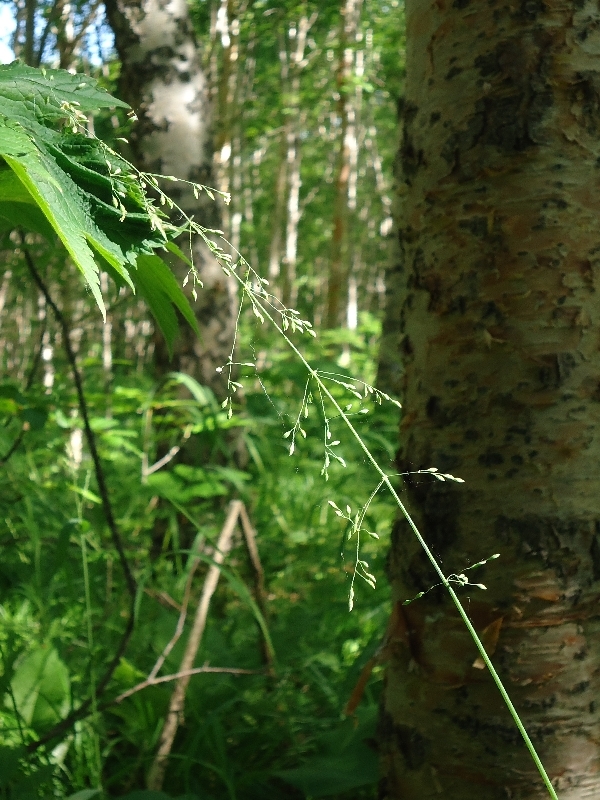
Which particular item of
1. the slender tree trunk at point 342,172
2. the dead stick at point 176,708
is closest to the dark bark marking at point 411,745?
the dead stick at point 176,708

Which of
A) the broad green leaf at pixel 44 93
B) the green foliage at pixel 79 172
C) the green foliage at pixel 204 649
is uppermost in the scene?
the broad green leaf at pixel 44 93

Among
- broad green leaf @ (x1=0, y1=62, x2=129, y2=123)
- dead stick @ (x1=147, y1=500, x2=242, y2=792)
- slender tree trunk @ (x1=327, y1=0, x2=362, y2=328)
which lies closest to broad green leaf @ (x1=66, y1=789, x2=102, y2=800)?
dead stick @ (x1=147, y1=500, x2=242, y2=792)

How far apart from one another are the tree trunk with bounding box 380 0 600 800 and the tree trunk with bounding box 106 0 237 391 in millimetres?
2293

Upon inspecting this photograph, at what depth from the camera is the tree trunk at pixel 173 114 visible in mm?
3365

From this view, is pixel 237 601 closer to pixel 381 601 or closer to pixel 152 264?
pixel 381 601

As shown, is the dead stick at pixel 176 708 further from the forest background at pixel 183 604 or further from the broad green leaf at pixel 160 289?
the broad green leaf at pixel 160 289

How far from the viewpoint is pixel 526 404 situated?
3.74 ft

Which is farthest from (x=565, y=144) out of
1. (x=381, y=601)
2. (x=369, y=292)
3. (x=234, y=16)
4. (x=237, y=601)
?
(x=369, y=292)

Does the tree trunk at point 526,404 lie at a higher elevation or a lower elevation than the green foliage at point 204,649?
higher

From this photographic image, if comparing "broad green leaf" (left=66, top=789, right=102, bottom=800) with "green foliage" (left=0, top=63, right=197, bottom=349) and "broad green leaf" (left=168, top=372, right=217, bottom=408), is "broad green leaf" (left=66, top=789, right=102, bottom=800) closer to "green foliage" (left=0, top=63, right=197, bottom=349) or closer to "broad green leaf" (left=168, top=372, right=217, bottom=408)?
"green foliage" (left=0, top=63, right=197, bottom=349)

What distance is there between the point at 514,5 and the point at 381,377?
4.45m

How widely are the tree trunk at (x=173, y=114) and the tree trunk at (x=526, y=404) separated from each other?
7.52 ft

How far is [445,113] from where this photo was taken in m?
1.22

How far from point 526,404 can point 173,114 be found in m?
2.82
